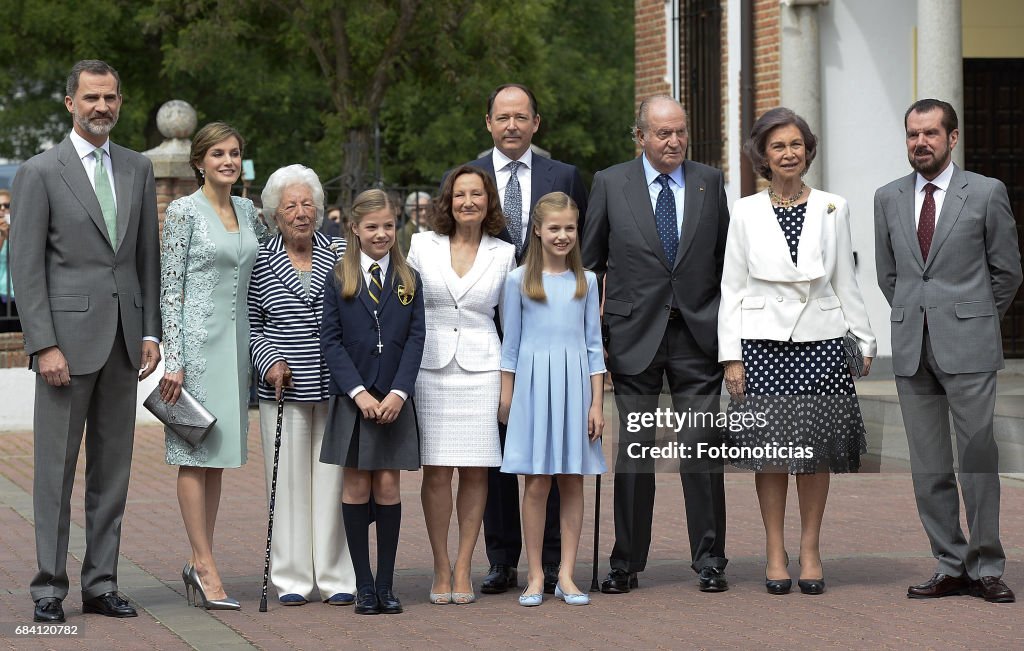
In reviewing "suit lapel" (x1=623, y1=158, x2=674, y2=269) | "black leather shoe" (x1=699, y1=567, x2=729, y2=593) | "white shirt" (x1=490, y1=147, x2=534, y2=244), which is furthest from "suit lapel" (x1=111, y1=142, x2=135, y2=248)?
"black leather shoe" (x1=699, y1=567, x2=729, y2=593)

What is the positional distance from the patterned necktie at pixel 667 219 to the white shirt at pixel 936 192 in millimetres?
1031

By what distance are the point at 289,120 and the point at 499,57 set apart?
18.0m

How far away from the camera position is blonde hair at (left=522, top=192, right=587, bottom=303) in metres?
7.15

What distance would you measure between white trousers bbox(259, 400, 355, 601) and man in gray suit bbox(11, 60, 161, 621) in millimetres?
637

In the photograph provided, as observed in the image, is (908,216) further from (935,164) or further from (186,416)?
(186,416)

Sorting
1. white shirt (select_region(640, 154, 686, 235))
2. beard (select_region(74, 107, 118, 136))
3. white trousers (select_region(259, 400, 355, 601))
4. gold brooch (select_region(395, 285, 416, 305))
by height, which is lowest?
white trousers (select_region(259, 400, 355, 601))

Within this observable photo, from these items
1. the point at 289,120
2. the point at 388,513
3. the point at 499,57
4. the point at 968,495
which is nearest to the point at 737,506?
the point at 968,495

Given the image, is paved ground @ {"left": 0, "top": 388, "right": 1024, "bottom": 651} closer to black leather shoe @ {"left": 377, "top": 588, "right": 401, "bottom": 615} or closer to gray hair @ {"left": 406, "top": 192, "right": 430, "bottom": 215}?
black leather shoe @ {"left": 377, "top": 588, "right": 401, "bottom": 615}

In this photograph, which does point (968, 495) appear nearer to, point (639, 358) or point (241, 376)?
point (639, 358)

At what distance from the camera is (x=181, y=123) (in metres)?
15.8

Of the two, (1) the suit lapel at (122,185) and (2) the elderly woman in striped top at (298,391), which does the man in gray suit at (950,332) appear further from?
(1) the suit lapel at (122,185)

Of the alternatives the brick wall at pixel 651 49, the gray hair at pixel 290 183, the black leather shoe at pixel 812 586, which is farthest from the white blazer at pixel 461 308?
the brick wall at pixel 651 49

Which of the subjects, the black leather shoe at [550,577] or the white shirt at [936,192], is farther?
the black leather shoe at [550,577]

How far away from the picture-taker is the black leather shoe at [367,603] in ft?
22.6
